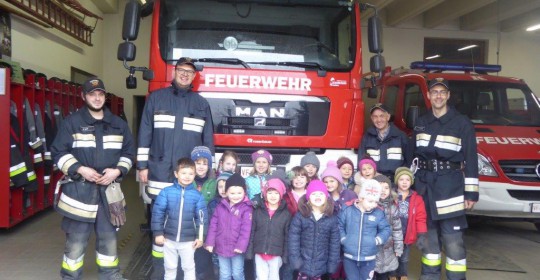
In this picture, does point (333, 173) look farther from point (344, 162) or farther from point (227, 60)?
point (227, 60)

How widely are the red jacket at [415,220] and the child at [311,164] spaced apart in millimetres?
797

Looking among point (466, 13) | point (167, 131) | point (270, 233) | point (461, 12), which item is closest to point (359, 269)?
point (270, 233)

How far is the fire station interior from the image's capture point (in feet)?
17.3

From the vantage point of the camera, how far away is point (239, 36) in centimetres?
472

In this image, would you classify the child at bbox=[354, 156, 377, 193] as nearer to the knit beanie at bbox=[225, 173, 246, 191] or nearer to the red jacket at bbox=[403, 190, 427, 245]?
the red jacket at bbox=[403, 190, 427, 245]

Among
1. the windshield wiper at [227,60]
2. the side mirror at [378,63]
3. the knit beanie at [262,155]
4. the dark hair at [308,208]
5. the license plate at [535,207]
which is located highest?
the side mirror at [378,63]

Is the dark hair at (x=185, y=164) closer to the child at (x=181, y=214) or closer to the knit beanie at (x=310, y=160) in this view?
the child at (x=181, y=214)

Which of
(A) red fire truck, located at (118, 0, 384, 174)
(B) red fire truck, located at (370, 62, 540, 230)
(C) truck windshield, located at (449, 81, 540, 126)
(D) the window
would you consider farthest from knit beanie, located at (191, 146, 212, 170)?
(D) the window

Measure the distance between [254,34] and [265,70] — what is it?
37 centimetres

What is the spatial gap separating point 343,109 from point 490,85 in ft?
10.2

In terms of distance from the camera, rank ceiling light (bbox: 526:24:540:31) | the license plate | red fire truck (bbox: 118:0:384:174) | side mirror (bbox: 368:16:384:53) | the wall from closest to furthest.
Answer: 1. red fire truck (bbox: 118:0:384:174)
2. side mirror (bbox: 368:16:384:53)
3. the license plate
4. ceiling light (bbox: 526:24:540:31)
5. the wall

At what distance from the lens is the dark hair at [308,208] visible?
12.1 feet

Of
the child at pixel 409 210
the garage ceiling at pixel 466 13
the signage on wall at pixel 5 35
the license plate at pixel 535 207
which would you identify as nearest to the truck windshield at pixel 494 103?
the license plate at pixel 535 207

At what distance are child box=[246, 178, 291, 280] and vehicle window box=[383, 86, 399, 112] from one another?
3.83 m
